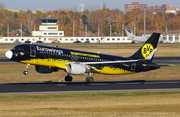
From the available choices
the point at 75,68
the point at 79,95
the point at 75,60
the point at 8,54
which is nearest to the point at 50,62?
the point at 75,60

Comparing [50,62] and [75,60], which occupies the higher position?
[75,60]

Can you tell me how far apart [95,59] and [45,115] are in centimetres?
1770

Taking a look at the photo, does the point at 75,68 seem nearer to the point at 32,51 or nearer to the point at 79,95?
the point at 32,51

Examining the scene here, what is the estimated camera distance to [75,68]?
35125 millimetres

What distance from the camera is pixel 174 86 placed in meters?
35.4

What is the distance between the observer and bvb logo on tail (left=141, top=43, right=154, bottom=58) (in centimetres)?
4025

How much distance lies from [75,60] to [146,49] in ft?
32.3

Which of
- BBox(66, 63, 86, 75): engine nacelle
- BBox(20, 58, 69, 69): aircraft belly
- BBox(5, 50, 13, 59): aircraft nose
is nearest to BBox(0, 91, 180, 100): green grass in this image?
BBox(66, 63, 86, 75): engine nacelle

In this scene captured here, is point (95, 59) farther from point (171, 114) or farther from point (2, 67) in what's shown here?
point (2, 67)

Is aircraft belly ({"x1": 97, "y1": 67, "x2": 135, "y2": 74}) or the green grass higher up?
aircraft belly ({"x1": 97, "y1": 67, "x2": 135, "y2": 74})

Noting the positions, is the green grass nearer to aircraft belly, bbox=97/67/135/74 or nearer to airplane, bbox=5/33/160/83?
airplane, bbox=5/33/160/83

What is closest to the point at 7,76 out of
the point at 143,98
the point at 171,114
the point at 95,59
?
the point at 95,59

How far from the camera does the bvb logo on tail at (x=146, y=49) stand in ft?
132

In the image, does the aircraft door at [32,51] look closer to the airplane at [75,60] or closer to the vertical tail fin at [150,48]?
the airplane at [75,60]
